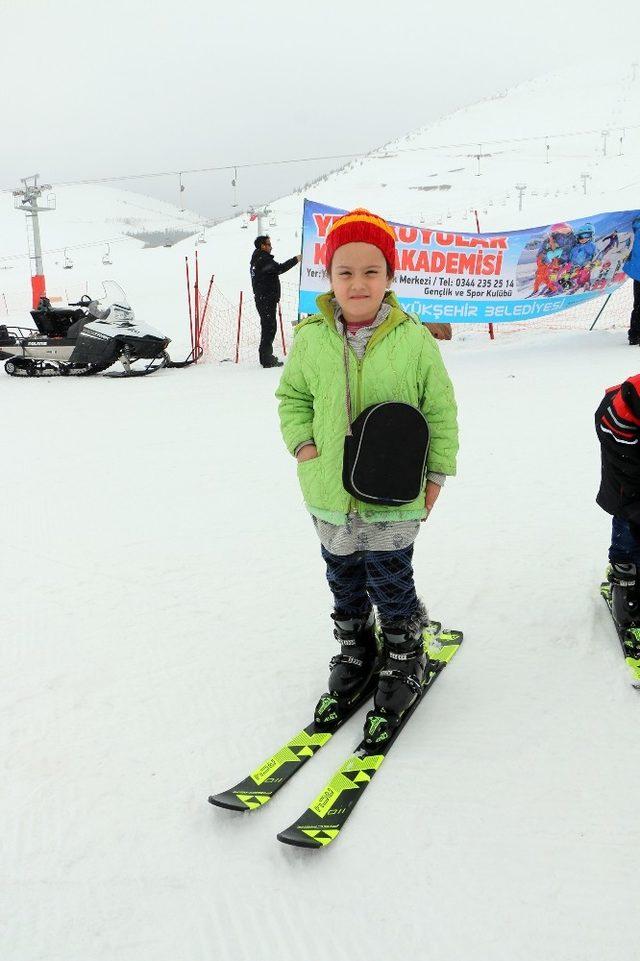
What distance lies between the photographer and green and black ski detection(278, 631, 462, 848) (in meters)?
1.80

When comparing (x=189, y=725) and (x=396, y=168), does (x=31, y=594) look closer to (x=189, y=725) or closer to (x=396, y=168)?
(x=189, y=725)

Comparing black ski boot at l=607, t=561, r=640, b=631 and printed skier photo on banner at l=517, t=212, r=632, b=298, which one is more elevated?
printed skier photo on banner at l=517, t=212, r=632, b=298

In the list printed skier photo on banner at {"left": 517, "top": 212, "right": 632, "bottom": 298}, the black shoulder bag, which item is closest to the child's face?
the black shoulder bag

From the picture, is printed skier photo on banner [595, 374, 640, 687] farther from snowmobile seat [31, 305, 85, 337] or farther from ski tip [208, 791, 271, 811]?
snowmobile seat [31, 305, 85, 337]

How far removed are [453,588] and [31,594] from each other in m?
2.00

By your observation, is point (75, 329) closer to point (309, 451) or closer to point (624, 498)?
point (309, 451)

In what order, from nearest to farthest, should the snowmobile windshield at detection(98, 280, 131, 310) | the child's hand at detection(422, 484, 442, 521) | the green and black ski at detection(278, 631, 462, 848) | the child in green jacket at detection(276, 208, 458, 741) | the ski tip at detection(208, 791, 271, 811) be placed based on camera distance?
the green and black ski at detection(278, 631, 462, 848) < the ski tip at detection(208, 791, 271, 811) < the child in green jacket at detection(276, 208, 458, 741) < the child's hand at detection(422, 484, 442, 521) < the snowmobile windshield at detection(98, 280, 131, 310)

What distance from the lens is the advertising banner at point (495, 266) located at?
9320 millimetres

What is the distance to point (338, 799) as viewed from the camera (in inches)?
76.8

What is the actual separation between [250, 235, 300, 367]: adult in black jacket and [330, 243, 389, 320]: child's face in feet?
25.2

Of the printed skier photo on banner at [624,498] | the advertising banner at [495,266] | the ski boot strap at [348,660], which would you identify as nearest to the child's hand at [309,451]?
the ski boot strap at [348,660]

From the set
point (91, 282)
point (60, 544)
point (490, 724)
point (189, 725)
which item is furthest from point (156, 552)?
point (91, 282)

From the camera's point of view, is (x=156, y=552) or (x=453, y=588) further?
(x=156, y=552)

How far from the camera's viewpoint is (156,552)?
3.70 meters
